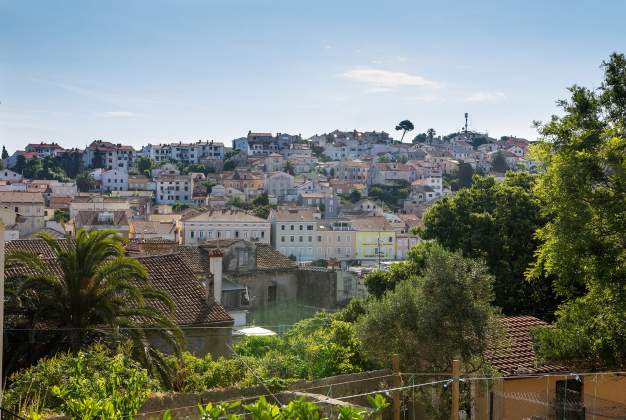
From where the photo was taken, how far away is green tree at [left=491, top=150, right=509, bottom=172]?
162625 millimetres

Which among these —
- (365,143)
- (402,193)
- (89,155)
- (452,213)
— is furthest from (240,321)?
(365,143)

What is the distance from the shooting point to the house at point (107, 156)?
150 metres

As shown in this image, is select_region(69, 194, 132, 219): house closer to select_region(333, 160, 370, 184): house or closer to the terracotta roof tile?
the terracotta roof tile

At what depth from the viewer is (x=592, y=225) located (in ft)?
45.0

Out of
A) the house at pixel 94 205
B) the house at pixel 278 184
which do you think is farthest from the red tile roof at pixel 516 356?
the house at pixel 278 184

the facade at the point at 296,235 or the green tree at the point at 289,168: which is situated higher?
the green tree at the point at 289,168

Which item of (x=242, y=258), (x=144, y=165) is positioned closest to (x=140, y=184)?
(x=144, y=165)

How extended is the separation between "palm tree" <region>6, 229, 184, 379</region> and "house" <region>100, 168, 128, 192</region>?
12333 cm

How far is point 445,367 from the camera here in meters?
12.7

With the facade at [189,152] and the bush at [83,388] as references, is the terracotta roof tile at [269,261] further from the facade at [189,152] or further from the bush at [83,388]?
the facade at [189,152]

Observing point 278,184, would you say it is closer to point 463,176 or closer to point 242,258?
point 463,176

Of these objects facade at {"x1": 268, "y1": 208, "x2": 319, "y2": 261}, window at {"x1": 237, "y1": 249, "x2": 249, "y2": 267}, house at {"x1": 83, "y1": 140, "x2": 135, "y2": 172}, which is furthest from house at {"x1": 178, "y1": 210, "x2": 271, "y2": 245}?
house at {"x1": 83, "y1": 140, "x2": 135, "y2": 172}

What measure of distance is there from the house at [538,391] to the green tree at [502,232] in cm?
600

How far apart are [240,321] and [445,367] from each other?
13029mm
